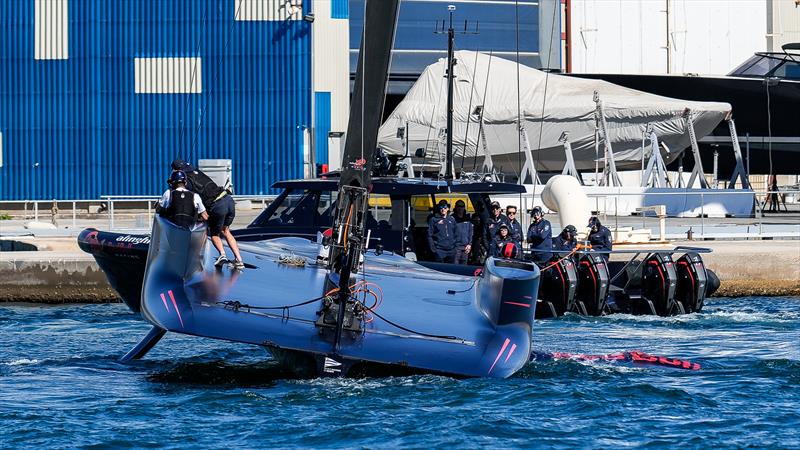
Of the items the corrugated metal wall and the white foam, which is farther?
the corrugated metal wall

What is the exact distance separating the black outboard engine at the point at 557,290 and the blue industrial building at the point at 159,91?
19.9 metres

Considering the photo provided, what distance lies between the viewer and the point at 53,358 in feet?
43.8

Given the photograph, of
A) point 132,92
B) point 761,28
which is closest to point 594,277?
point 132,92

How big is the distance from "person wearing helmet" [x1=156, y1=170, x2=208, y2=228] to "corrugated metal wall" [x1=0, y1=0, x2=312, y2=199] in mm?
24716

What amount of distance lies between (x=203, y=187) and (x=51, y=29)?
2551 cm

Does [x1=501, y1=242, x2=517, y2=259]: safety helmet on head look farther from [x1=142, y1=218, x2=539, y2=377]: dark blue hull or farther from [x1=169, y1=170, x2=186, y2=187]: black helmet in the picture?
[x1=169, y1=170, x2=186, y2=187]: black helmet

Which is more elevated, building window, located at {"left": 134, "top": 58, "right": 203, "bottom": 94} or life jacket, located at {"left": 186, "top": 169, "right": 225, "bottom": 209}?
building window, located at {"left": 134, "top": 58, "right": 203, "bottom": 94}

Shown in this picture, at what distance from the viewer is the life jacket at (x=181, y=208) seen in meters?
12.4

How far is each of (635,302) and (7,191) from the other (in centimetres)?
2424

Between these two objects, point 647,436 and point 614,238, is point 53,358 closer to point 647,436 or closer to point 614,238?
point 647,436

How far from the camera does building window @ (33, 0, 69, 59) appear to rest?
37469 mm

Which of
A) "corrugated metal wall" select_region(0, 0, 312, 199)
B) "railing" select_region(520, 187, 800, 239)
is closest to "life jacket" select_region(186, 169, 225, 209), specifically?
"railing" select_region(520, 187, 800, 239)

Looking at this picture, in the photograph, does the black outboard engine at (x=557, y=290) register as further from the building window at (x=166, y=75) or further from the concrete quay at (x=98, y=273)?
the building window at (x=166, y=75)

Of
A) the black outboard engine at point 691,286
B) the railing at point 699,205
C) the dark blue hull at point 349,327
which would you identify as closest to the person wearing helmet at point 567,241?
the black outboard engine at point 691,286
